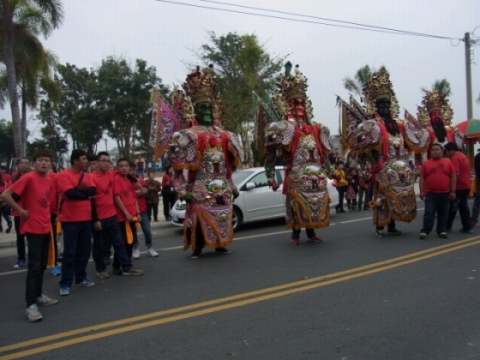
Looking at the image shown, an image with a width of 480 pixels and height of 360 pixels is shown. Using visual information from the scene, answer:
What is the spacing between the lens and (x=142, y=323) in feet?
15.3

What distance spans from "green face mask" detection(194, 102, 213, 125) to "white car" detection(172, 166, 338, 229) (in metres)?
3.54

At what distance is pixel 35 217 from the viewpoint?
5129mm

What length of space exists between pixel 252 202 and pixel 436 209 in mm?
4233

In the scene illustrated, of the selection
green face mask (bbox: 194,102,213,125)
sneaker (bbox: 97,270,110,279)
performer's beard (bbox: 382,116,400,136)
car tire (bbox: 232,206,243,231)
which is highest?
green face mask (bbox: 194,102,213,125)

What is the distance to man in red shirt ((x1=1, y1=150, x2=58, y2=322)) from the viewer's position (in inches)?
198

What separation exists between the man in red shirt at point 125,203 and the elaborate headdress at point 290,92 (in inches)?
115

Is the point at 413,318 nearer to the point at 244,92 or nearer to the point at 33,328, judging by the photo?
the point at 33,328

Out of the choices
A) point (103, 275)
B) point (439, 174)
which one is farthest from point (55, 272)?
point (439, 174)

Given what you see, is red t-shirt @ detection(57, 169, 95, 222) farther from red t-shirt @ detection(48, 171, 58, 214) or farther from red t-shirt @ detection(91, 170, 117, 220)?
red t-shirt @ detection(91, 170, 117, 220)

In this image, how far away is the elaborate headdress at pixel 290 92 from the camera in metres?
8.63

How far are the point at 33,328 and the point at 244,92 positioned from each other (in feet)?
71.9

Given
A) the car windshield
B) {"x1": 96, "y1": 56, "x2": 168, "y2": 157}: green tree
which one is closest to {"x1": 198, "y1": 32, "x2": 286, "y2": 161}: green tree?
{"x1": 96, "y1": 56, "x2": 168, "y2": 157}: green tree

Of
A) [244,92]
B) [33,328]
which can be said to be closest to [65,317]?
[33,328]

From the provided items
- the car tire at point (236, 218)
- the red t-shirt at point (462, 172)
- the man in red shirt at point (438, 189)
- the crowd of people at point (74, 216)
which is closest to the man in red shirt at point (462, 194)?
the red t-shirt at point (462, 172)
